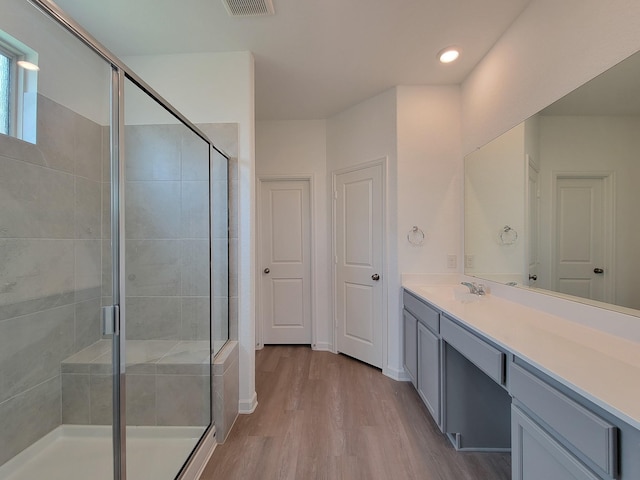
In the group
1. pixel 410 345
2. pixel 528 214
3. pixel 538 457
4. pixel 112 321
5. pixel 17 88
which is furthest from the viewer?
pixel 410 345

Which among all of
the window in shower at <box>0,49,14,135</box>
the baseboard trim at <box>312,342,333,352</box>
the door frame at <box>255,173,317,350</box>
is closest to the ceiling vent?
the window in shower at <box>0,49,14,135</box>

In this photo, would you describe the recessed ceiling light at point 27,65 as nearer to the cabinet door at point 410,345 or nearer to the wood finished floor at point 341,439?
the wood finished floor at point 341,439

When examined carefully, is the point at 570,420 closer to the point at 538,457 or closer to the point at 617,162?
the point at 538,457

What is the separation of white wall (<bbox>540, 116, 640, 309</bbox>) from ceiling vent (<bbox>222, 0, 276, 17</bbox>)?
1.75 meters

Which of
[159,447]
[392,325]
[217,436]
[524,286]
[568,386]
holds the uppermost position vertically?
[524,286]

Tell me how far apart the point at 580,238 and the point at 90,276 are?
2.66 metres

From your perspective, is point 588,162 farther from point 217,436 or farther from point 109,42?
point 109,42

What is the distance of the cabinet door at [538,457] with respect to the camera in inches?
30.1

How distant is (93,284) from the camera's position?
1.49m

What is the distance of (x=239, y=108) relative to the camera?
1.95 metres

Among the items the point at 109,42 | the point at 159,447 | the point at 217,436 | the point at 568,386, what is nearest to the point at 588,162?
the point at 568,386

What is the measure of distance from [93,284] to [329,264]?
2.10 m

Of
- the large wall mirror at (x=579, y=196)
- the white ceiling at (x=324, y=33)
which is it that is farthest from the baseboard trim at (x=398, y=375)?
the white ceiling at (x=324, y=33)

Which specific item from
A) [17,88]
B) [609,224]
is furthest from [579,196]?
[17,88]
